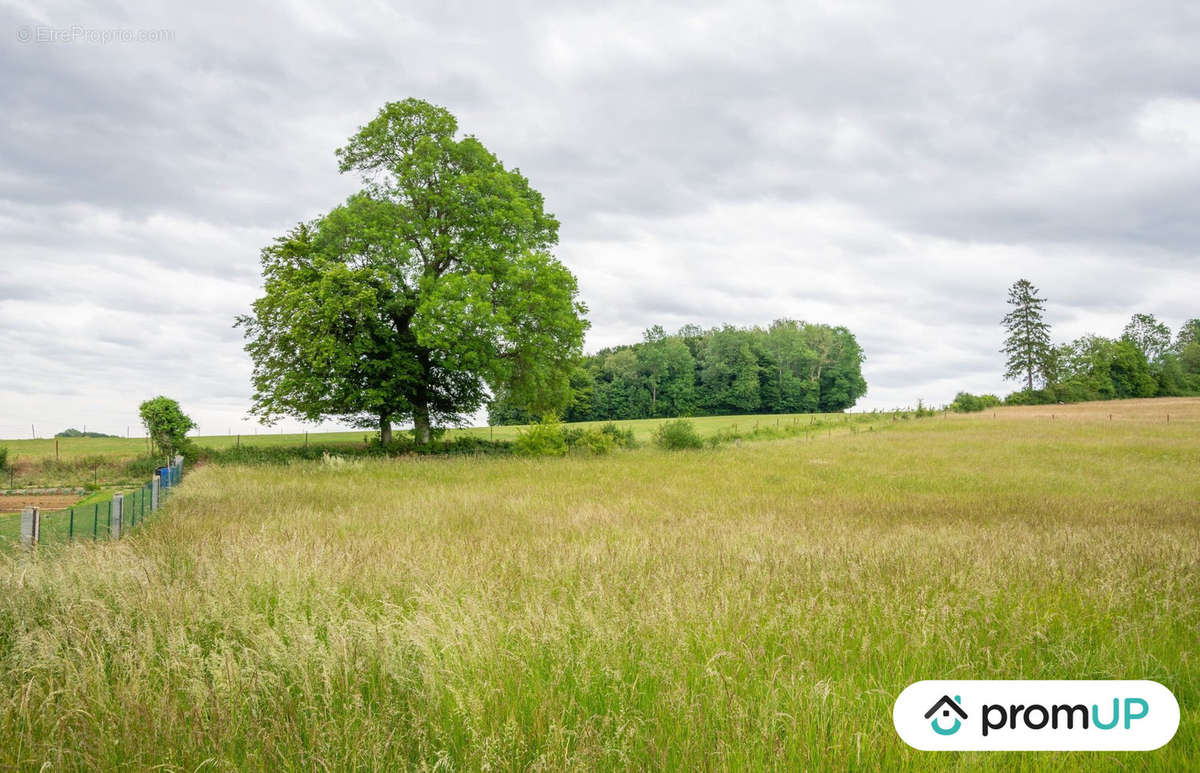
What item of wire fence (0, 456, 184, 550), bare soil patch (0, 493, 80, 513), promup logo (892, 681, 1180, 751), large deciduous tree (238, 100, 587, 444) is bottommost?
bare soil patch (0, 493, 80, 513)

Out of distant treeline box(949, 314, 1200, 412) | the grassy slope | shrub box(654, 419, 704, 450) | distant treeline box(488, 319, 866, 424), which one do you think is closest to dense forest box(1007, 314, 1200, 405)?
distant treeline box(949, 314, 1200, 412)

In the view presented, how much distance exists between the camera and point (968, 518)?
12.1m

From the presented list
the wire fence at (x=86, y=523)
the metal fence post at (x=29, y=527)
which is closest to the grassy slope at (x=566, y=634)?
the wire fence at (x=86, y=523)

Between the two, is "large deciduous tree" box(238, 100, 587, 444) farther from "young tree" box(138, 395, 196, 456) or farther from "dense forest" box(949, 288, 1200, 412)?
"dense forest" box(949, 288, 1200, 412)

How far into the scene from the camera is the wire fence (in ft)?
29.0

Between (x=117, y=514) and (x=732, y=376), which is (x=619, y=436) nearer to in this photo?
(x=117, y=514)

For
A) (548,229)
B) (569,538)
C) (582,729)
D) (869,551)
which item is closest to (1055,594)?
(869,551)

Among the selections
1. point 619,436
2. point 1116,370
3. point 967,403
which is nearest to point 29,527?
point 619,436

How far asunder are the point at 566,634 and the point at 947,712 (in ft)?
8.00

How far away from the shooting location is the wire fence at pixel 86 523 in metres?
8.84

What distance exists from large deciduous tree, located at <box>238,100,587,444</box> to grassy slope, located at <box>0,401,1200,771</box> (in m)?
16.9

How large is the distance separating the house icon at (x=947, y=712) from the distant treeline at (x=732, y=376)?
77.9 m

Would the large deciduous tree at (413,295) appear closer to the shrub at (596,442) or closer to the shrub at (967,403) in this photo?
the shrub at (596,442)

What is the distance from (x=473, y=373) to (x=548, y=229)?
29.4ft
